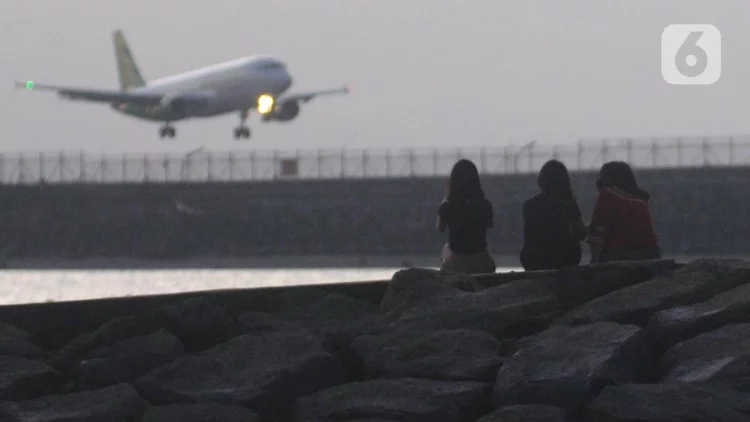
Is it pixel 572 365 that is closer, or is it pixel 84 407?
pixel 572 365

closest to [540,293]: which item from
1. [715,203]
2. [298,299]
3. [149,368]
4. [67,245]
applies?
[298,299]

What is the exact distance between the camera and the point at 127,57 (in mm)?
127562

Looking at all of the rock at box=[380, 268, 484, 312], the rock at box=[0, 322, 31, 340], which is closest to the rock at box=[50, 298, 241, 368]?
the rock at box=[0, 322, 31, 340]

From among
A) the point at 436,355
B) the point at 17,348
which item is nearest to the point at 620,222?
the point at 436,355

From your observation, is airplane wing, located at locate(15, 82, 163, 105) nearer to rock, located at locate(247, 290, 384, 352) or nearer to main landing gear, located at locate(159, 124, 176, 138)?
main landing gear, located at locate(159, 124, 176, 138)

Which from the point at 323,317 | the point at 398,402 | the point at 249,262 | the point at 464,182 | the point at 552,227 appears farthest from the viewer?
the point at 249,262

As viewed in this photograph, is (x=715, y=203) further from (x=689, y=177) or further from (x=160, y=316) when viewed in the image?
(x=160, y=316)

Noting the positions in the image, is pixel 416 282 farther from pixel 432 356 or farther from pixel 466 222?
pixel 466 222

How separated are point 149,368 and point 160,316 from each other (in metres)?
0.77

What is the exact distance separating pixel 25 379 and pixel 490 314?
317 cm

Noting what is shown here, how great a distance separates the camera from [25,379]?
11.2 metres

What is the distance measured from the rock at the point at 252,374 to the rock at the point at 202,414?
0.63 ft

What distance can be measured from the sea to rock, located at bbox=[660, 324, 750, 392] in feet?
181

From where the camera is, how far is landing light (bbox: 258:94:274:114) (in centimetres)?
8500
